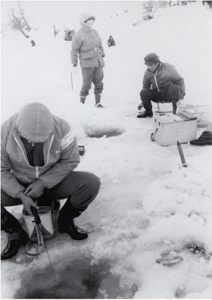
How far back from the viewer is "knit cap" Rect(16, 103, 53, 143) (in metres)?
2.51

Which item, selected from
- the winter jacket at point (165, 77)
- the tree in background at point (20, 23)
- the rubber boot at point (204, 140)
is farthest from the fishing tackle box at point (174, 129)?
the tree in background at point (20, 23)

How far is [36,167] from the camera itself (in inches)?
110

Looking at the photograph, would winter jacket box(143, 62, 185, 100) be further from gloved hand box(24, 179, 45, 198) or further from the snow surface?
gloved hand box(24, 179, 45, 198)

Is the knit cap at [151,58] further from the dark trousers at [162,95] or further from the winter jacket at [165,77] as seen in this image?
the dark trousers at [162,95]

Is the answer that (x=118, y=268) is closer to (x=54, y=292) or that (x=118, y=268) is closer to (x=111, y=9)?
(x=54, y=292)

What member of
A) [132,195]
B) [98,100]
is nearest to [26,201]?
[132,195]

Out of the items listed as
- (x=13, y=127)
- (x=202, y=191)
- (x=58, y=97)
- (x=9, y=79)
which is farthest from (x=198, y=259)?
(x=9, y=79)

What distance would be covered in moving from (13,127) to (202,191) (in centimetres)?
202

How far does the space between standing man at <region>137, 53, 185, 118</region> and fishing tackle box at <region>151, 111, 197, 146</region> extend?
855 mm

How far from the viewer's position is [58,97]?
7.50 m

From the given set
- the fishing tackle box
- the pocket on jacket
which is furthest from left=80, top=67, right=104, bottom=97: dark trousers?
the fishing tackle box

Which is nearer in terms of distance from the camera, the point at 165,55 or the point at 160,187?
the point at 160,187

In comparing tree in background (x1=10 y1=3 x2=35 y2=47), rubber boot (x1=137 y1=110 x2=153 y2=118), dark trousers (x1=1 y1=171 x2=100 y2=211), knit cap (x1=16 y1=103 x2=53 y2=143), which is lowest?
rubber boot (x1=137 y1=110 x2=153 y2=118)

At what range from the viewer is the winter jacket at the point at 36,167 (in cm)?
271
